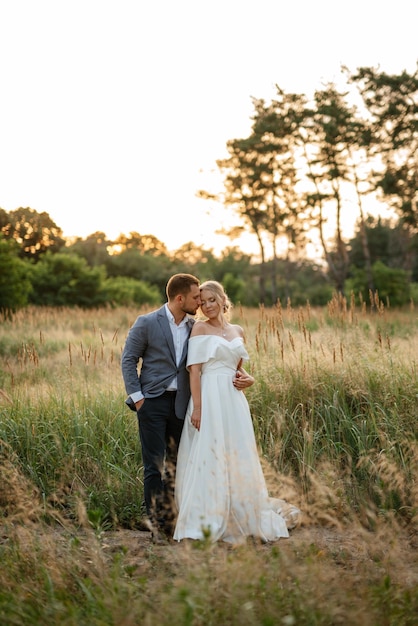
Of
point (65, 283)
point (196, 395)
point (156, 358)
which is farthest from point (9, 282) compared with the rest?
point (196, 395)

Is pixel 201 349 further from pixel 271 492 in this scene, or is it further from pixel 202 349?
pixel 271 492

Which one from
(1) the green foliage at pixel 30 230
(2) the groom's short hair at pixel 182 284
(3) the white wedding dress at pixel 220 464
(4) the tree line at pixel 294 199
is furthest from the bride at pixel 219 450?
(1) the green foliage at pixel 30 230

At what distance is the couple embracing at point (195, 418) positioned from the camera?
461 centimetres

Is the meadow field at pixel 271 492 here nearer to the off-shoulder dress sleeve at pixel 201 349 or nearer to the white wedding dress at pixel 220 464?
the white wedding dress at pixel 220 464

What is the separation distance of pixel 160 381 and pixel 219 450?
65 centimetres

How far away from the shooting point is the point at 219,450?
15.3 ft

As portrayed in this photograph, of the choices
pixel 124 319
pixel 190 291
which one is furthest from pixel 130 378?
pixel 124 319

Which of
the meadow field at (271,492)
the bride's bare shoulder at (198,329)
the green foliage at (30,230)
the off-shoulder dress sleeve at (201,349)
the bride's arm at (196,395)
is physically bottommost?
the meadow field at (271,492)

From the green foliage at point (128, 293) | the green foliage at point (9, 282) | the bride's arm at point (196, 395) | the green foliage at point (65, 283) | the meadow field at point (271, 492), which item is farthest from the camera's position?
the green foliage at point (128, 293)

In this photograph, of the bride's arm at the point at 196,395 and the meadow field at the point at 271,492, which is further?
the bride's arm at the point at 196,395

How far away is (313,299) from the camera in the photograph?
134 feet

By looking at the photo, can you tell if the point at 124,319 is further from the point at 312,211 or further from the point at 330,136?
the point at 312,211

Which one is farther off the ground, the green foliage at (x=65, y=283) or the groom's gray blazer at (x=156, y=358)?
the green foliage at (x=65, y=283)

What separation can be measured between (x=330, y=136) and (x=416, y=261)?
60.5 ft
